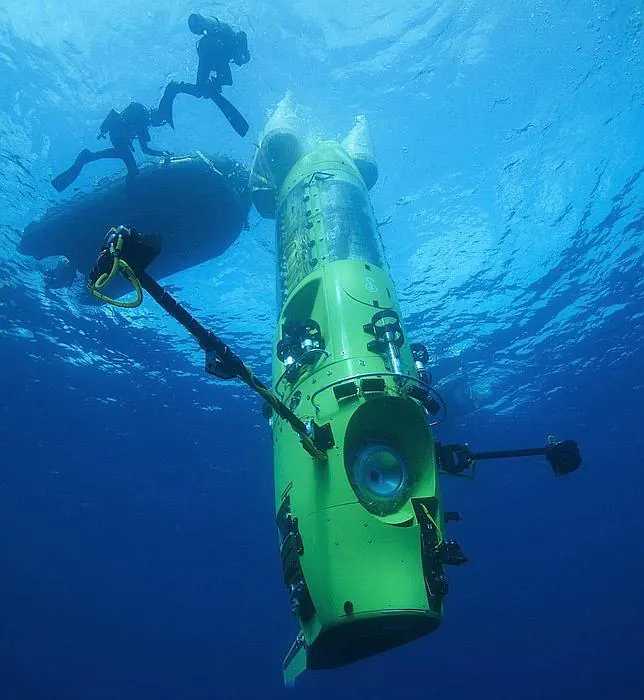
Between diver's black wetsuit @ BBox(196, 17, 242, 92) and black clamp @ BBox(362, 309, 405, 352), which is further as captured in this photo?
diver's black wetsuit @ BBox(196, 17, 242, 92)

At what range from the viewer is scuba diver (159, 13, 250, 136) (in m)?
7.80

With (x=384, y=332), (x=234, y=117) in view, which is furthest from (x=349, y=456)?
(x=234, y=117)

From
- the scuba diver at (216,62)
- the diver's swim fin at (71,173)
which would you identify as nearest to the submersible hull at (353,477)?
the scuba diver at (216,62)

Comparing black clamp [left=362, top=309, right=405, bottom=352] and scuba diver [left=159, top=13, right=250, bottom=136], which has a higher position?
scuba diver [left=159, top=13, right=250, bottom=136]

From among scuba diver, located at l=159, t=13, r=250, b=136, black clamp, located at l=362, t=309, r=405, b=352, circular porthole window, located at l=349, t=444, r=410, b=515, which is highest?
scuba diver, located at l=159, t=13, r=250, b=136

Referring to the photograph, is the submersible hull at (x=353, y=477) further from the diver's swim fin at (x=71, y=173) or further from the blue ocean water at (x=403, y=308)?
the blue ocean water at (x=403, y=308)

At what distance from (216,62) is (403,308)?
1116cm

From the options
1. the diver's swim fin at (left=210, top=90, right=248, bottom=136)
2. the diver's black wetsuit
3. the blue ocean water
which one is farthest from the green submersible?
the blue ocean water

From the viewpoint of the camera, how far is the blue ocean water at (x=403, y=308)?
11.0 metres

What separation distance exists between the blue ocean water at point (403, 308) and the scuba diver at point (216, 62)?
9.73ft

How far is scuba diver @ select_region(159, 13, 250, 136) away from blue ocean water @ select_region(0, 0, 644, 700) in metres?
2.97

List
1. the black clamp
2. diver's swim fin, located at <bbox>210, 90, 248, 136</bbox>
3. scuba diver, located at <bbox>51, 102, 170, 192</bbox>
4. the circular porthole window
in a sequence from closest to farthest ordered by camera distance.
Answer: the circular porthole window < the black clamp < diver's swim fin, located at <bbox>210, 90, 248, 136</bbox> < scuba diver, located at <bbox>51, 102, 170, 192</bbox>

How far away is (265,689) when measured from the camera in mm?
64000

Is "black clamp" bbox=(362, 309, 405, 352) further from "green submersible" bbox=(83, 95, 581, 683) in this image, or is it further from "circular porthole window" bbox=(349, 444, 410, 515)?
Result: "circular porthole window" bbox=(349, 444, 410, 515)
